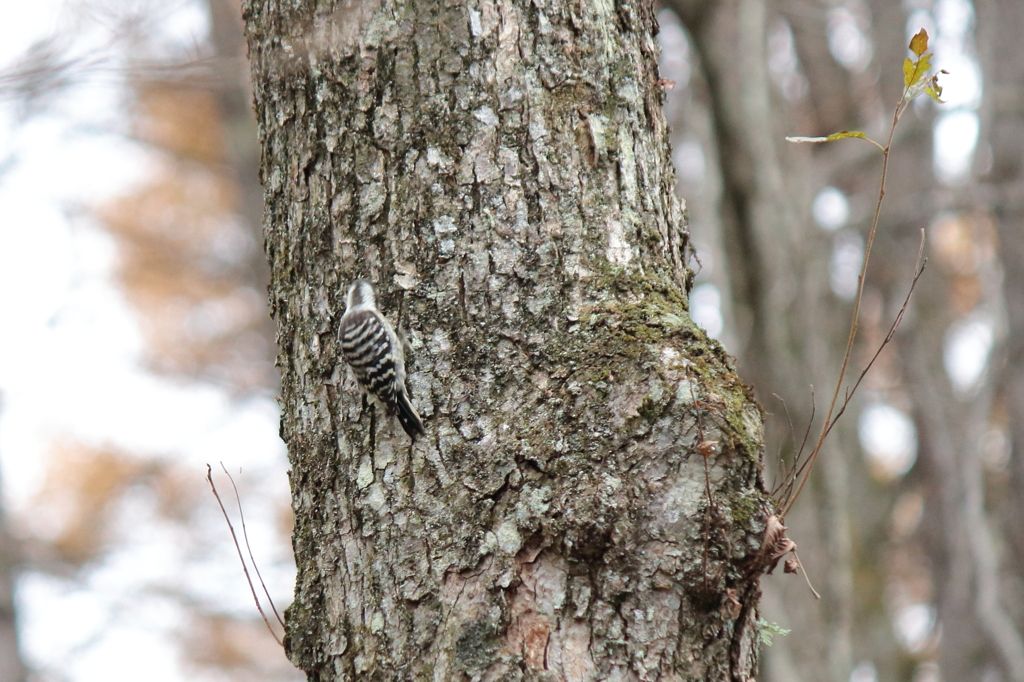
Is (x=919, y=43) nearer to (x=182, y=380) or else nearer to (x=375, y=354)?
(x=375, y=354)

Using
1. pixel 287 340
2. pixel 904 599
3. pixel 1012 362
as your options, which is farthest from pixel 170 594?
pixel 904 599

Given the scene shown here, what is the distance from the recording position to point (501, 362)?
2014mm

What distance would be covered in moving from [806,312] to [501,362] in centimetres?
453

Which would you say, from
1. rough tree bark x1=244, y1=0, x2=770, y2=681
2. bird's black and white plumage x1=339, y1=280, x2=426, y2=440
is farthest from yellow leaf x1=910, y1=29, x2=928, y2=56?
bird's black and white plumage x1=339, y1=280, x2=426, y2=440

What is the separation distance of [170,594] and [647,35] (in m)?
8.42

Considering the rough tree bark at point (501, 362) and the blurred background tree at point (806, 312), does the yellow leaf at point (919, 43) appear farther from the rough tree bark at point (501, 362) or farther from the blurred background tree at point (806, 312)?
the blurred background tree at point (806, 312)

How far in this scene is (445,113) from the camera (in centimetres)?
217

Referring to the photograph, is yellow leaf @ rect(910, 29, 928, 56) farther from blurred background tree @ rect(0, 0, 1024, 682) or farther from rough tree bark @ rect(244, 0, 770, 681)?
blurred background tree @ rect(0, 0, 1024, 682)

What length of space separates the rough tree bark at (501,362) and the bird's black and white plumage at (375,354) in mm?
40

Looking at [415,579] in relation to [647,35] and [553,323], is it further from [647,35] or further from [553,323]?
[647,35]

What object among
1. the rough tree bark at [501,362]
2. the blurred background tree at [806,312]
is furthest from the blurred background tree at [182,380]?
the rough tree bark at [501,362]

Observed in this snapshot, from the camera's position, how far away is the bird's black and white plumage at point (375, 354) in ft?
6.70

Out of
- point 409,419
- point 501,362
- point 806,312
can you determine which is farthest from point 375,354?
point 806,312

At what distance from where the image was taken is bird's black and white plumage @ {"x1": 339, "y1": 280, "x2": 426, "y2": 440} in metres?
2.04
